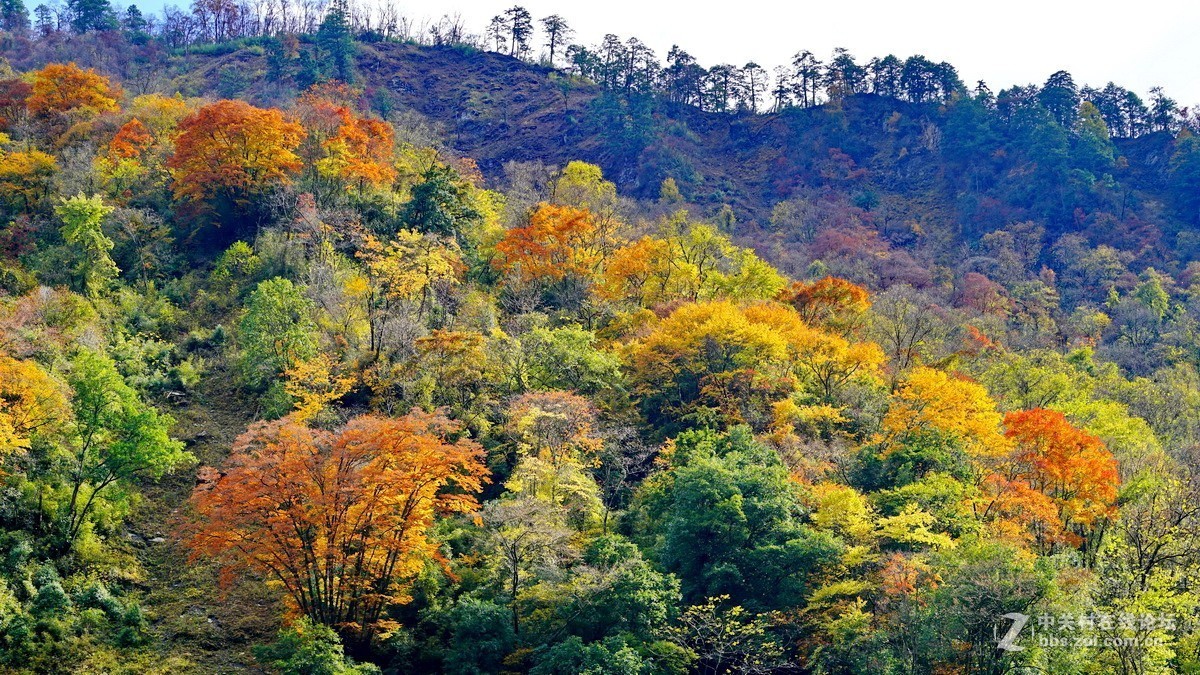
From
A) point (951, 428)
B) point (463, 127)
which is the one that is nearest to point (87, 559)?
point (951, 428)

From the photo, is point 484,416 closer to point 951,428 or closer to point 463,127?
point 951,428

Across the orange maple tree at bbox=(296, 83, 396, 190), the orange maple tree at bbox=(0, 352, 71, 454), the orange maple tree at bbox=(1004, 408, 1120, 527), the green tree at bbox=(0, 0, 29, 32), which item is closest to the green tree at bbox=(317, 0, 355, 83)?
the green tree at bbox=(0, 0, 29, 32)

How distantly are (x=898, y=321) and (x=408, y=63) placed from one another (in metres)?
75.3

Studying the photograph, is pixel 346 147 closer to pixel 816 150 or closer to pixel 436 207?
pixel 436 207

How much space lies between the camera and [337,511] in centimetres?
2603

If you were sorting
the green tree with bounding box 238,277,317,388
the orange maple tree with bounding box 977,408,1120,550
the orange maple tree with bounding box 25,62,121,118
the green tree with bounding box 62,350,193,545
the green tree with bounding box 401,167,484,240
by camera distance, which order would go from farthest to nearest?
the orange maple tree with bounding box 25,62,121,118 → the green tree with bounding box 401,167,484,240 → the green tree with bounding box 238,277,317,388 → the orange maple tree with bounding box 977,408,1120,550 → the green tree with bounding box 62,350,193,545

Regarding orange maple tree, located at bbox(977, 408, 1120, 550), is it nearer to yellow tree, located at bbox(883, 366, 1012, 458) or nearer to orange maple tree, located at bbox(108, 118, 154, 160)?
yellow tree, located at bbox(883, 366, 1012, 458)

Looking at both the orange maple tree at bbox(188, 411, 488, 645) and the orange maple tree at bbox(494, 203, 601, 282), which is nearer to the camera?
the orange maple tree at bbox(188, 411, 488, 645)

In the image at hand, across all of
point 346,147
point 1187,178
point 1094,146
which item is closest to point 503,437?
point 346,147

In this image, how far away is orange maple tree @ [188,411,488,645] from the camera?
83.8ft

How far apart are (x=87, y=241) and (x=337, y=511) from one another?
23622 mm

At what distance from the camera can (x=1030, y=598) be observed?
23.4 meters

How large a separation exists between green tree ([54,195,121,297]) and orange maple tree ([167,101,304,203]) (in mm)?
6828

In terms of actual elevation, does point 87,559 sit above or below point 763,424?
below
